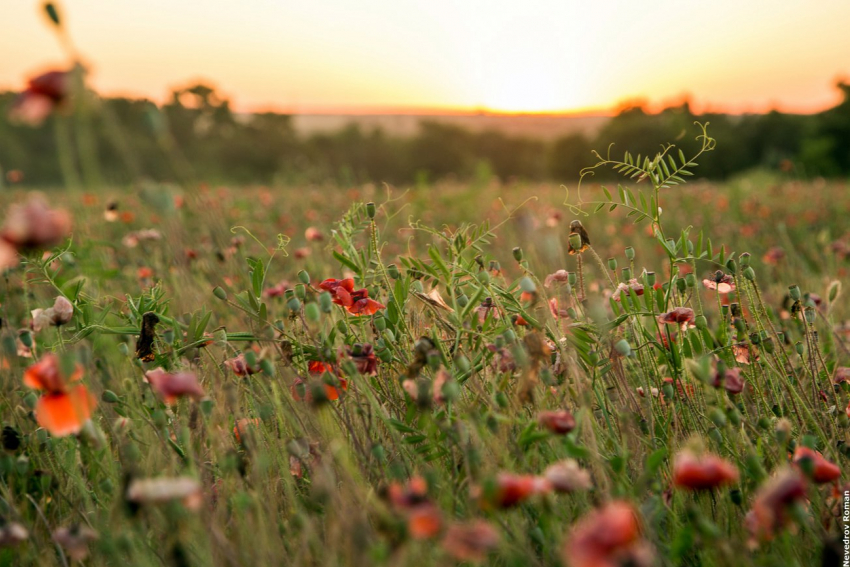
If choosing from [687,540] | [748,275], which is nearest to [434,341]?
[687,540]

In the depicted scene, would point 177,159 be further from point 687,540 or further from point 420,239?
point 420,239

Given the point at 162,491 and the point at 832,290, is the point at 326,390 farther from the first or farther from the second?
the point at 832,290

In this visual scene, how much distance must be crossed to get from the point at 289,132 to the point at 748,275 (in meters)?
27.0

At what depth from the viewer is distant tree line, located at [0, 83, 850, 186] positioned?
22.2 meters

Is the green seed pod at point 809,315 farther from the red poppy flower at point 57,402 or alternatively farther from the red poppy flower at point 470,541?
the red poppy flower at point 57,402

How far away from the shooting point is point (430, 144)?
101 feet

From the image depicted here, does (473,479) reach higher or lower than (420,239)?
higher

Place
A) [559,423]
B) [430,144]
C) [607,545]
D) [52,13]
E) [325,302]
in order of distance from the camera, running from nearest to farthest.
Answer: [607,545] < [52,13] < [559,423] < [325,302] < [430,144]

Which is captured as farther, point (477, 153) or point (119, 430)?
point (477, 153)

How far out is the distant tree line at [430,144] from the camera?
72.7 feet

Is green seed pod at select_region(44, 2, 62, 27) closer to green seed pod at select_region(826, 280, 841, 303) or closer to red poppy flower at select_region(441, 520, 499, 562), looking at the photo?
red poppy flower at select_region(441, 520, 499, 562)

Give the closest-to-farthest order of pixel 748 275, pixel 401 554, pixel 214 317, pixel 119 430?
pixel 401 554
pixel 119 430
pixel 748 275
pixel 214 317

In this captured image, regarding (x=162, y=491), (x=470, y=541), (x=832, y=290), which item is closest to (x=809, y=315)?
(x=832, y=290)

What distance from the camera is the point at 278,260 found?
3.45 m
